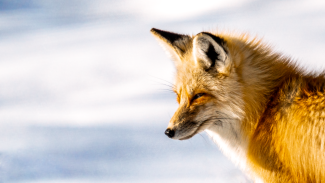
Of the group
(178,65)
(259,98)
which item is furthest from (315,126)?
(178,65)

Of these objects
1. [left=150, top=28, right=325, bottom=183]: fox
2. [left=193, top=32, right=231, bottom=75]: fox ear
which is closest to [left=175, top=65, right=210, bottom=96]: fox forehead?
[left=150, top=28, right=325, bottom=183]: fox

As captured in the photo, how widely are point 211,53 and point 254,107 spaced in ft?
2.62

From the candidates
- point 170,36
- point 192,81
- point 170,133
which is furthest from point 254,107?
point 170,36

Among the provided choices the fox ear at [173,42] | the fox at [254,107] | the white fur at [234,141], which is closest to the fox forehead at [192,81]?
the fox at [254,107]

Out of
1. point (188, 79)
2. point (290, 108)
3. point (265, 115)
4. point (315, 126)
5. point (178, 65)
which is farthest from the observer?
point (178, 65)

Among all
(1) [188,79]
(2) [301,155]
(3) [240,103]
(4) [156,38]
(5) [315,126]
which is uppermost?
(4) [156,38]

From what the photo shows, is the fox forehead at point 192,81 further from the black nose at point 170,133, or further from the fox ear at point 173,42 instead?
the black nose at point 170,133

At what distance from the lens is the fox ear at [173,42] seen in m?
4.63

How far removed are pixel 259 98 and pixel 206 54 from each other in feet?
2.62

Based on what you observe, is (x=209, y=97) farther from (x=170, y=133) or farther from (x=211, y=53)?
(x=170, y=133)

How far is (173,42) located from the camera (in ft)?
15.5

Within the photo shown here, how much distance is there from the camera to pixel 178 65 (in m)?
4.71

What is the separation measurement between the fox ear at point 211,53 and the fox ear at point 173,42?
1.60 ft

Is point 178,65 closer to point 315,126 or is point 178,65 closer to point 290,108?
point 290,108
